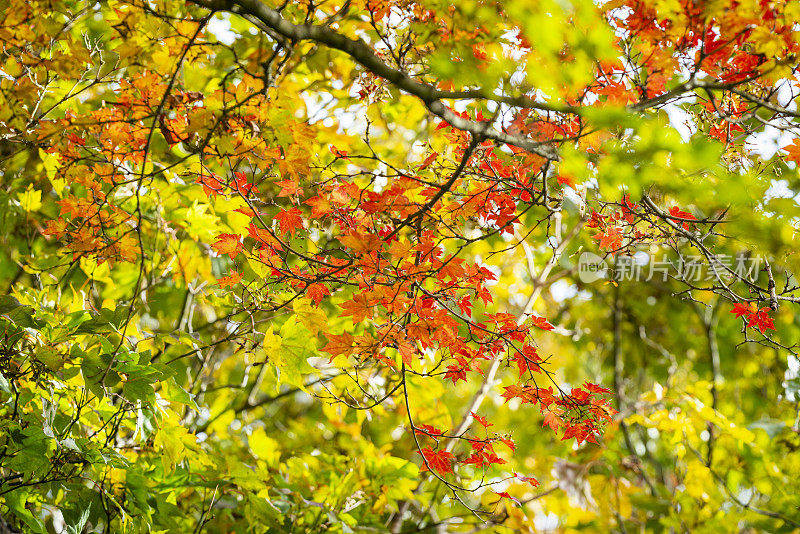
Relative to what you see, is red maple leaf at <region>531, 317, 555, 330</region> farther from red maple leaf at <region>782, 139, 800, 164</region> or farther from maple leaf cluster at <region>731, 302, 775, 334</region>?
red maple leaf at <region>782, 139, 800, 164</region>

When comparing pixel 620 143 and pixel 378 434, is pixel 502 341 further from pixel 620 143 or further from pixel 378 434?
pixel 378 434

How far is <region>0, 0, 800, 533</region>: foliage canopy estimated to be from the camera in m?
1.08

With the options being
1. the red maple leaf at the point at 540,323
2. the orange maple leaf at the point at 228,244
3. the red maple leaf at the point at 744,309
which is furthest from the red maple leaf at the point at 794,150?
the orange maple leaf at the point at 228,244

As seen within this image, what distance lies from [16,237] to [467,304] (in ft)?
6.18

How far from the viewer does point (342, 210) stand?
1.50m

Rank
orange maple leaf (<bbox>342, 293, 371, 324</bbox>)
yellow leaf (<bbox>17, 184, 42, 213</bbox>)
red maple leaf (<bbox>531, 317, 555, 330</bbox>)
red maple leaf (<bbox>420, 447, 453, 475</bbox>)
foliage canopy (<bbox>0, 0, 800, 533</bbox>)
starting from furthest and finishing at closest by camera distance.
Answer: yellow leaf (<bbox>17, 184, 42, 213</bbox>), red maple leaf (<bbox>531, 317, 555, 330</bbox>), red maple leaf (<bbox>420, 447, 453, 475</bbox>), orange maple leaf (<bbox>342, 293, 371, 324</bbox>), foliage canopy (<bbox>0, 0, 800, 533</bbox>)

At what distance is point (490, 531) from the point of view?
2803mm

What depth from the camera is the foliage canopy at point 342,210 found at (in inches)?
42.5

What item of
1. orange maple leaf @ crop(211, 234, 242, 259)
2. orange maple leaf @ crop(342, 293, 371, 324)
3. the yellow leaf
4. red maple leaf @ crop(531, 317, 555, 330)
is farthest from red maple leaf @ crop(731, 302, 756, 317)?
the yellow leaf

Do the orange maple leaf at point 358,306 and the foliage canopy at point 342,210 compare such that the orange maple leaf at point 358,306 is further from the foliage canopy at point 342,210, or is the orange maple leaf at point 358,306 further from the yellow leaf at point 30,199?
the yellow leaf at point 30,199

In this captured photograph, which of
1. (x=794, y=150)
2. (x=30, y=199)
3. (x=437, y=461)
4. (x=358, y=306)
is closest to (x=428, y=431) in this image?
(x=437, y=461)

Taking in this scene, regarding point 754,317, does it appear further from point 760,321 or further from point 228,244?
point 228,244

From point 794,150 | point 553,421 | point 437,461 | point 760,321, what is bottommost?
point 437,461

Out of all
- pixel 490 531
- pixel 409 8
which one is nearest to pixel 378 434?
pixel 490 531
